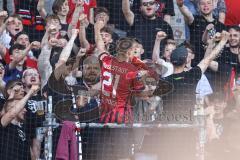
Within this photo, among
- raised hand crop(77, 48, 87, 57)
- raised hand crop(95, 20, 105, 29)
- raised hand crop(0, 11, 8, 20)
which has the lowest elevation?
raised hand crop(77, 48, 87, 57)

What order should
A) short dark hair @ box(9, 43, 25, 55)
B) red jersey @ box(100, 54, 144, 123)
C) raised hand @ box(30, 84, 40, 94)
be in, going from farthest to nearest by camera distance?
1. short dark hair @ box(9, 43, 25, 55)
2. raised hand @ box(30, 84, 40, 94)
3. red jersey @ box(100, 54, 144, 123)

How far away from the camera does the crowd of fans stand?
9805 millimetres

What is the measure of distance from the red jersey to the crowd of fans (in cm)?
1

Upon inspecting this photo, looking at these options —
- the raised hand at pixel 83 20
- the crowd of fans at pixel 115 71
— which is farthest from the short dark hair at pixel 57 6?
the raised hand at pixel 83 20

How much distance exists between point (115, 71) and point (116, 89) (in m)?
0.25

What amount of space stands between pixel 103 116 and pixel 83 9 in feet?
5.40

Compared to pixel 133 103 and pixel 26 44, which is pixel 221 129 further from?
pixel 26 44

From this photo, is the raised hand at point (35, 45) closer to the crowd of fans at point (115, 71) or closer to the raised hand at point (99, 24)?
the crowd of fans at point (115, 71)

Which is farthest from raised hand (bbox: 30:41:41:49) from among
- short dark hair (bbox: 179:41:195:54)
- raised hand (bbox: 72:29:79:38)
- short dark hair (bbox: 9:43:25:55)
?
short dark hair (bbox: 179:41:195:54)

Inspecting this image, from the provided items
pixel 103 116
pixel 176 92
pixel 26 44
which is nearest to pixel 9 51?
pixel 26 44

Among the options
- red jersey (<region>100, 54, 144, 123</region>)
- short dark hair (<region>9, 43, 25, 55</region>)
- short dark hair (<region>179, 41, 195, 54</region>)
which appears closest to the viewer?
red jersey (<region>100, 54, 144, 123</region>)

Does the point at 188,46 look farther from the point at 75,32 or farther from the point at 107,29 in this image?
the point at 75,32

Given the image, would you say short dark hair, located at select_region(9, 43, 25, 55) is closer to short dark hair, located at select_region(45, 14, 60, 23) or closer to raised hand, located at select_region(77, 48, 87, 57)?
short dark hair, located at select_region(45, 14, 60, 23)

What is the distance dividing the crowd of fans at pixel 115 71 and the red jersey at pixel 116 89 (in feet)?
0.04
